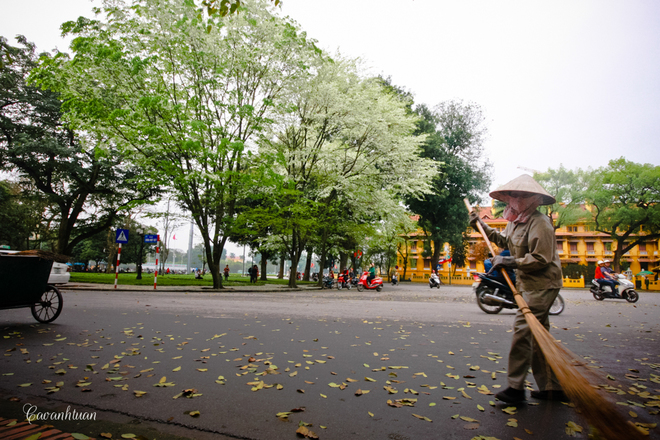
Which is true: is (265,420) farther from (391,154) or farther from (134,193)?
(134,193)

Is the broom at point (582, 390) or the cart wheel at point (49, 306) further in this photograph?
the cart wheel at point (49, 306)

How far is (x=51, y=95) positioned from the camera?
26.7 metres

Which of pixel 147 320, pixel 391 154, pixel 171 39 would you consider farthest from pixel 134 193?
pixel 147 320

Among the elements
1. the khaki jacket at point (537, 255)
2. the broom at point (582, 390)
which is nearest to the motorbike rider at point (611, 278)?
the khaki jacket at point (537, 255)

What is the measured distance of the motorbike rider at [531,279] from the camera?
11.4 ft

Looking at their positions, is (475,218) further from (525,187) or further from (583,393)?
(583,393)

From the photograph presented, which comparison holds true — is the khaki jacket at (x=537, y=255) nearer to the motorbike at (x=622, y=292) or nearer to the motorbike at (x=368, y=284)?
the motorbike at (x=622, y=292)

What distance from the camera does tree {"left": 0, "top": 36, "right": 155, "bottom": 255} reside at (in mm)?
25672

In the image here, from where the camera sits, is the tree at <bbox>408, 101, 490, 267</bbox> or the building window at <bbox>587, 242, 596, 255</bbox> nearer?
the tree at <bbox>408, 101, 490, 267</bbox>

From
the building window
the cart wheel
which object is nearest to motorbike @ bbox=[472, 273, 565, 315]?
the cart wheel

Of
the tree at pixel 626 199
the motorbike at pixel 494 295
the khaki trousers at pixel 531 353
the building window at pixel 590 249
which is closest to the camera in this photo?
the khaki trousers at pixel 531 353

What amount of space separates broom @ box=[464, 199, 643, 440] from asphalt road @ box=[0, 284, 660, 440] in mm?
337

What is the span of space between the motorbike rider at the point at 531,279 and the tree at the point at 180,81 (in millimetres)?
14038

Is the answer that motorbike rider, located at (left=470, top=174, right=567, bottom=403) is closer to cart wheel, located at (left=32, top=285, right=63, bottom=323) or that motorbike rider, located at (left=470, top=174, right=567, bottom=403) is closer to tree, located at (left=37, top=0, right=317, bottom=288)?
cart wheel, located at (left=32, top=285, right=63, bottom=323)
